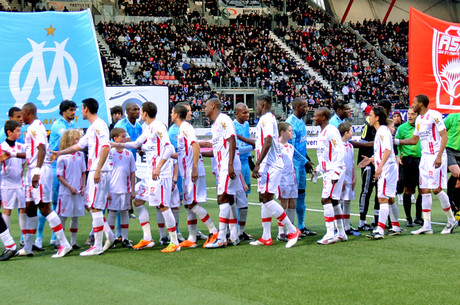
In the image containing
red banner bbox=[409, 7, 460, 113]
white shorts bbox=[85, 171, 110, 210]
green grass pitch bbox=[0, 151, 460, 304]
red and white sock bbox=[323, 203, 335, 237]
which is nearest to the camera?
green grass pitch bbox=[0, 151, 460, 304]

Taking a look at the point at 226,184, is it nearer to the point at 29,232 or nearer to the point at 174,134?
the point at 174,134

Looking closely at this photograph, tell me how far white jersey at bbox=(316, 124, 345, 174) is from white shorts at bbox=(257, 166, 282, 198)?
789mm

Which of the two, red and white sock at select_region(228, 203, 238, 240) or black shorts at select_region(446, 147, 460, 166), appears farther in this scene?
black shorts at select_region(446, 147, 460, 166)

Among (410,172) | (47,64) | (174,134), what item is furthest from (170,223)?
(410,172)

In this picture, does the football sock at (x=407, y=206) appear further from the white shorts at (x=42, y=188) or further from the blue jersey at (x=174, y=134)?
the white shorts at (x=42, y=188)

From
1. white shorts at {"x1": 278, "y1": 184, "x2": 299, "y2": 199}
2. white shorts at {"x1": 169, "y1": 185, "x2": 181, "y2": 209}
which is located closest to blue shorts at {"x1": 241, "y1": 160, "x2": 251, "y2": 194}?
white shorts at {"x1": 278, "y1": 184, "x2": 299, "y2": 199}

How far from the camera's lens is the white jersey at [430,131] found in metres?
10.1

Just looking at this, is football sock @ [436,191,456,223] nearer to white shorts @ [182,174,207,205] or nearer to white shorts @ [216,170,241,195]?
white shorts @ [216,170,241,195]

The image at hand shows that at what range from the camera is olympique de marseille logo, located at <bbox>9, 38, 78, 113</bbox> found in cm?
935

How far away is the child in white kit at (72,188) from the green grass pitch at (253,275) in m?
0.60

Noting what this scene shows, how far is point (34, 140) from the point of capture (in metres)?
8.55

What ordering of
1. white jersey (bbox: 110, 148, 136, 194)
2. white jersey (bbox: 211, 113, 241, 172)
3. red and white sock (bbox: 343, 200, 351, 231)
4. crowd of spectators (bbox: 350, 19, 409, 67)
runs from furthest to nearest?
1. crowd of spectators (bbox: 350, 19, 409, 67)
2. red and white sock (bbox: 343, 200, 351, 231)
3. white jersey (bbox: 110, 148, 136, 194)
4. white jersey (bbox: 211, 113, 241, 172)

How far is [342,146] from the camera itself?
9.41 meters

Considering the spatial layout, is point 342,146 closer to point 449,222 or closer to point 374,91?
point 449,222
